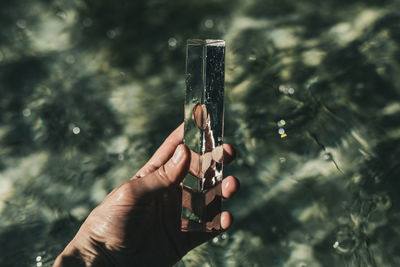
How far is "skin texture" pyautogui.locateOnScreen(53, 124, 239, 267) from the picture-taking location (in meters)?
1.15

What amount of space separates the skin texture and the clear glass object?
30 millimetres

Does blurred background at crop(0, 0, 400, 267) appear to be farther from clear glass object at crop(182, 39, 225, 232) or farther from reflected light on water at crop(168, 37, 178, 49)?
clear glass object at crop(182, 39, 225, 232)

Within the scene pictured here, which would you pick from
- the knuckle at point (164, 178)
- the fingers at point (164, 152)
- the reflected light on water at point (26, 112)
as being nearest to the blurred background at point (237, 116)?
the reflected light on water at point (26, 112)

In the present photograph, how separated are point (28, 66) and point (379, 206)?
4.01 feet

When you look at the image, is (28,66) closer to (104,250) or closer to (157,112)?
(157,112)

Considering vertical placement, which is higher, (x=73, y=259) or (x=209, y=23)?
(x=209, y=23)

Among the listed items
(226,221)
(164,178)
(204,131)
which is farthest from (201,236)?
(204,131)

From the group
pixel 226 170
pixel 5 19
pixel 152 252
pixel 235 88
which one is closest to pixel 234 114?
pixel 235 88

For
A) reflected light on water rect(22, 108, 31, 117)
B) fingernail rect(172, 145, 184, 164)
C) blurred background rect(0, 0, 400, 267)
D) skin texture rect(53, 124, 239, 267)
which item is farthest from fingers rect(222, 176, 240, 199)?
reflected light on water rect(22, 108, 31, 117)

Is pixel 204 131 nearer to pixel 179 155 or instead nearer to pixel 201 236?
pixel 179 155

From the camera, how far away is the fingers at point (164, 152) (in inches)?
52.1

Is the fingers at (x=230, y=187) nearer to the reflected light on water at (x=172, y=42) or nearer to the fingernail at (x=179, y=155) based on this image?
the fingernail at (x=179, y=155)

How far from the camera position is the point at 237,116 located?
4.76 feet

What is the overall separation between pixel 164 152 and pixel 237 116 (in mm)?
287
